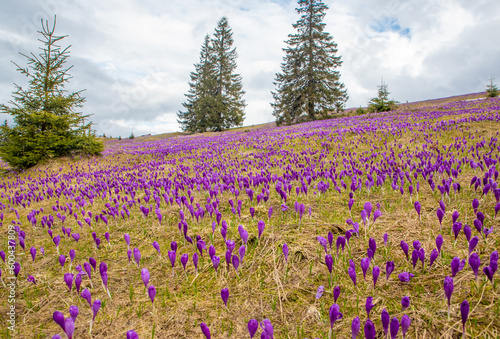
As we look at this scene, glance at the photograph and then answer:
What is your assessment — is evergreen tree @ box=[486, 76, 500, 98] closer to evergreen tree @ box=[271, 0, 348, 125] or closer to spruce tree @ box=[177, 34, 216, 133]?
evergreen tree @ box=[271, 0, 348, 125]

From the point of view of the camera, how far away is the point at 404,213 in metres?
3.69

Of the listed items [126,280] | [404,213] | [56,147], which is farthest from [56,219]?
[56,147]

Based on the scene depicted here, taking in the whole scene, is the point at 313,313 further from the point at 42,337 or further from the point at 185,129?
the point at 185,129

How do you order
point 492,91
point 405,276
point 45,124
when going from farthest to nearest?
1. point 492,91
2. point 45,124
3. point 405,276

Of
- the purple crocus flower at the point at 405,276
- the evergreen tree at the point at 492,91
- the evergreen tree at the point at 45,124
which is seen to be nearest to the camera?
the purple crocus flower at the point at 405,276

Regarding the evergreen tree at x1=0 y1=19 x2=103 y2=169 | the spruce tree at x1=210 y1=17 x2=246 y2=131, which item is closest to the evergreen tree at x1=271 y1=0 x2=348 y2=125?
the spruce tree at x1=210 y1=17 x2=246 y2=131

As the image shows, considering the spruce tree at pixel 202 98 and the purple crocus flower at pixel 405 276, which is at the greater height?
the spruce tree at pixel 202 98

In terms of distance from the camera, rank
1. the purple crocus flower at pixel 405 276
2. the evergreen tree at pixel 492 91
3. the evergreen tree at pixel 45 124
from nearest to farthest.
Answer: the purple crocus flower at pixel 405 276 → the evergreen tree at pixel 45 124 → the evergreen tree at pixel 492 91

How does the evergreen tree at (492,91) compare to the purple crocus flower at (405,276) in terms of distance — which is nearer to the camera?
the purple crocus flower at (405,276)

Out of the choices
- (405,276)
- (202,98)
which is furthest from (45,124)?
(202,98)

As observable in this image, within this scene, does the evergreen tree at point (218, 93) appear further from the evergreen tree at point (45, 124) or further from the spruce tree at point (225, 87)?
the evergreen tree at point (45, 124)

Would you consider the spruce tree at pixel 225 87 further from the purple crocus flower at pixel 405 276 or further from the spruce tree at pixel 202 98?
the purple crocus flower at pixel 405 276

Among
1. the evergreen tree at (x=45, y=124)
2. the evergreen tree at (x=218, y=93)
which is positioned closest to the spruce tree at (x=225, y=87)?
the evergreen tree at (x=218, y=93)

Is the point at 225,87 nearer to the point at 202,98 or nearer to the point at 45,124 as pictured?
the point at 202,98
